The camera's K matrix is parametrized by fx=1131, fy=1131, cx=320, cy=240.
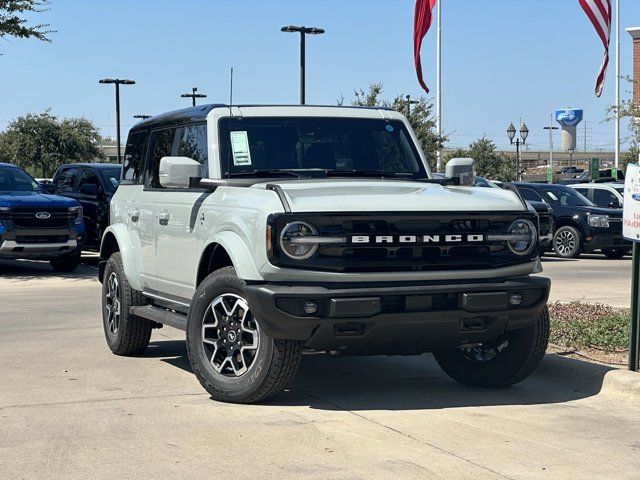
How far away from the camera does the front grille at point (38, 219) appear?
18.5m

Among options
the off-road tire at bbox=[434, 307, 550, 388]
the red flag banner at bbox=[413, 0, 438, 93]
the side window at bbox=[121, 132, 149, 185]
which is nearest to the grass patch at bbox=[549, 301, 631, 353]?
the off-road tire at bbox=[434, 307, 550, 388]

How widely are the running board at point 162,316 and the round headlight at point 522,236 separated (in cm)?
235

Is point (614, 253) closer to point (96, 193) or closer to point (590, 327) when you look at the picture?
point (96, 193)

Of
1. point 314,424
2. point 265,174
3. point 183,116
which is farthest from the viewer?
point 183,116

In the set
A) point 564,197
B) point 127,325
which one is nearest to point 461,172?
point 127,325

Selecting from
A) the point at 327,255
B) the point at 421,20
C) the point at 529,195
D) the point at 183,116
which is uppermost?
the point at 421,20

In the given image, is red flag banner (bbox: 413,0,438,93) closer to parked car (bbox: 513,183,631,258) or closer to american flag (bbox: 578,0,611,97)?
parked car (bbox: 513,183,631,258)

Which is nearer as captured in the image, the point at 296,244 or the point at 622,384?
the point at 296,244

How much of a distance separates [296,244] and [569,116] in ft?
513

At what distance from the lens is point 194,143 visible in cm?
884

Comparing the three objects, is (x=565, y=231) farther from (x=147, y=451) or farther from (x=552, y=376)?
(x=147, y=451)

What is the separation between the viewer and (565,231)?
973 inches

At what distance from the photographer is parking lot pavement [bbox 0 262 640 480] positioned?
587 cm

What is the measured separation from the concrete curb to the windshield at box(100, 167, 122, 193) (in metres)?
14.5
